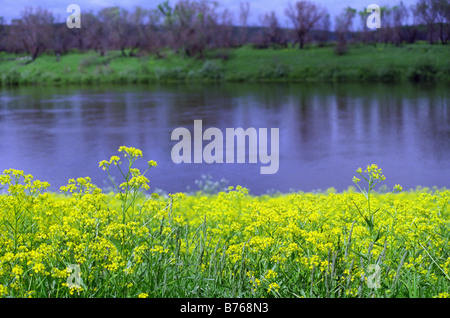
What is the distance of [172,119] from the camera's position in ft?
87.9

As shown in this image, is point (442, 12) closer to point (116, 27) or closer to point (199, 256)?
point (116, 27)

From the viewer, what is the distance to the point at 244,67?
47.6 metres

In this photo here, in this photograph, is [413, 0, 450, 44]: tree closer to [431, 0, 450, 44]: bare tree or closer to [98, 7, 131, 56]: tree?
[431, 0, 450, 44]: bare tree

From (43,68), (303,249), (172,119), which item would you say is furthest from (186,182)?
(43,68)

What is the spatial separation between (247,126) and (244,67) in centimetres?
2349

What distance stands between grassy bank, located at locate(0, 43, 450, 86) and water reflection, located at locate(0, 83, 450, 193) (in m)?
1.99

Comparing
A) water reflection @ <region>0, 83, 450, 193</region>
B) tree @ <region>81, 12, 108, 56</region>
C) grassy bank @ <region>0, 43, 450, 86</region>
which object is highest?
tree @ <region>81, 12, 108, 56</region>

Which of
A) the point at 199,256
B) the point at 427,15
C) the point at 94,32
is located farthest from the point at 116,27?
the point at 199,256

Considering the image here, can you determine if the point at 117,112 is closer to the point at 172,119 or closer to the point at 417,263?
the point at 172,119

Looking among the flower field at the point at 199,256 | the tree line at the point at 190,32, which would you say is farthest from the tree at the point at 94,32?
the flower field at the point at 199,256

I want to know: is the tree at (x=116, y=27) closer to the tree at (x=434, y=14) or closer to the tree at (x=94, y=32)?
the tree at (x=94, y=32)

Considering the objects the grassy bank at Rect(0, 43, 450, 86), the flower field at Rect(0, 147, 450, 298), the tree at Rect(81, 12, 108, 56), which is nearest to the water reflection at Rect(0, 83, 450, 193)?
the grassy bank at Rect(0, 43, 450, 86)

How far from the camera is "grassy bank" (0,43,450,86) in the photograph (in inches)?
1736
